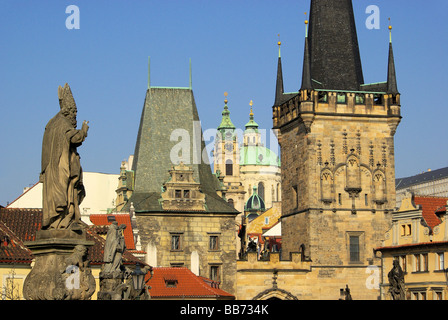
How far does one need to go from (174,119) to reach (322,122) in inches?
392

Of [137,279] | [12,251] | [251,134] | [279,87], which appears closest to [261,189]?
[251,134]

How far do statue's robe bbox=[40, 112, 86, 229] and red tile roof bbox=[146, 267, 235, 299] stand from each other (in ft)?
108

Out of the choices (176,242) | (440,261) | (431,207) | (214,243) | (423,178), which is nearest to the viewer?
(440,261)

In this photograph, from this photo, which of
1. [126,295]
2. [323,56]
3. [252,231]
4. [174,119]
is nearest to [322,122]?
[323,56]

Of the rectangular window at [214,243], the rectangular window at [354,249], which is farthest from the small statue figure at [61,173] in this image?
the rectangular window at [354,249]

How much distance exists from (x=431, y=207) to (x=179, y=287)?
1583cm

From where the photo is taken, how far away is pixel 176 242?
56.0m

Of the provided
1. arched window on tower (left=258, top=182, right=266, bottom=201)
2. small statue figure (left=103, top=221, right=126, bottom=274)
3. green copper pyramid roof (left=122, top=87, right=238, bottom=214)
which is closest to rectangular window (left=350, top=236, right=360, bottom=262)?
green copper pyramid roof (left=122, top=87, right=238, bottom=214)

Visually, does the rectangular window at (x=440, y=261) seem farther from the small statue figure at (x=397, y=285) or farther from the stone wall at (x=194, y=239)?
the stone wall at (x=194, y=239)

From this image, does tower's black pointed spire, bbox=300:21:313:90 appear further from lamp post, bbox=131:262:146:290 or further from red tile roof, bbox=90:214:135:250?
lamp post, bbox=131:262:146:290

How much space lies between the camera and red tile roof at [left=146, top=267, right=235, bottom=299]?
43.0 meters

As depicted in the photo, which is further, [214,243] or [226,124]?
[226,124]

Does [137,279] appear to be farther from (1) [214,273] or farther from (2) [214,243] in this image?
(2) [214,243]

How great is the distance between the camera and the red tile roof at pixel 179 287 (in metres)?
43.0
